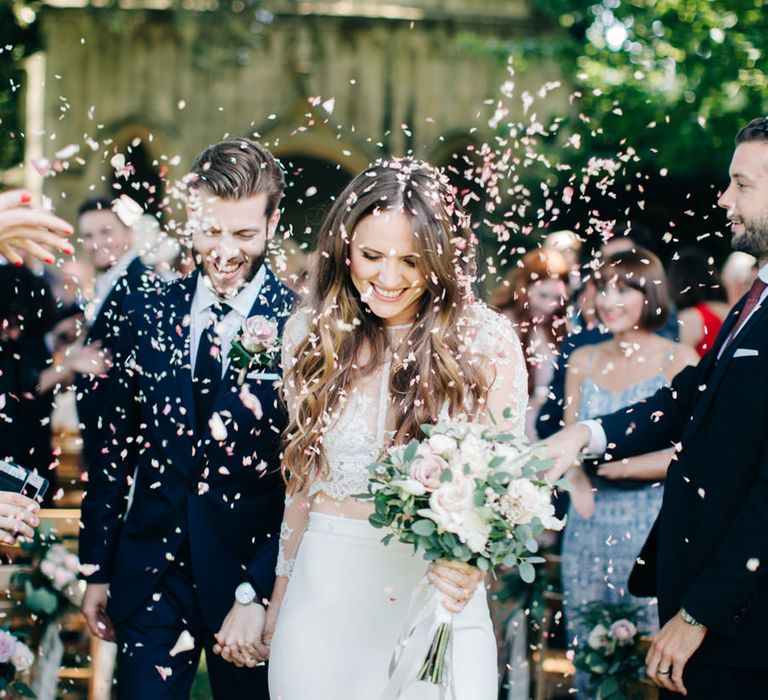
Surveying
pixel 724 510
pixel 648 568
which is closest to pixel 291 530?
pixel 648 568

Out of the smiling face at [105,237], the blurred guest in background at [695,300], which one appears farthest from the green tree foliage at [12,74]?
the blurred guest in background at [695,300]

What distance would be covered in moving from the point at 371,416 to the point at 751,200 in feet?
4.33

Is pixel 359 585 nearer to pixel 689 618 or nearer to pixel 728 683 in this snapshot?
pixel 689 618

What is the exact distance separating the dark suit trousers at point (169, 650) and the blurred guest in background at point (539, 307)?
8.62ft

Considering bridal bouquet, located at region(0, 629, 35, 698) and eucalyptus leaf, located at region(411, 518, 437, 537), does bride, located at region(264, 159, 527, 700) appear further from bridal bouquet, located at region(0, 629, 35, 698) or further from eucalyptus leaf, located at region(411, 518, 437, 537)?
bridal bouquet, located at region(0, 629, 35, 698)

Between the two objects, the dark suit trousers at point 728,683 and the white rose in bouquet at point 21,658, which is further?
the white rose in bouquet at point 21,658

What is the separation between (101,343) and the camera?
551 cm

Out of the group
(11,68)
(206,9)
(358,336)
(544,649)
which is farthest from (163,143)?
(358,336)

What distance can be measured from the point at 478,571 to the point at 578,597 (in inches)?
97.5

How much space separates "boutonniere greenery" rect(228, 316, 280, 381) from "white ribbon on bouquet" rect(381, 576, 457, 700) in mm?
987

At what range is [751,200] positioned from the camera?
10.7 ft

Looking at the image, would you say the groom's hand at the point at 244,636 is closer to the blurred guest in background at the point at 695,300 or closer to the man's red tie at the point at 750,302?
the man's red tie at the point at 750,302

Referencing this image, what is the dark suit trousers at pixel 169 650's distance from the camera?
3.45 m

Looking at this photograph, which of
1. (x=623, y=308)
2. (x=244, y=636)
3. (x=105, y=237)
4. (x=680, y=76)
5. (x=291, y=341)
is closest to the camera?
(x=244, y=636)
